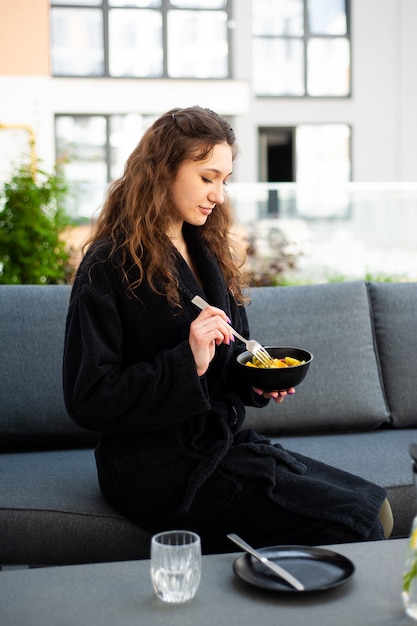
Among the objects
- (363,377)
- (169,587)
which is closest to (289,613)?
(169,587)

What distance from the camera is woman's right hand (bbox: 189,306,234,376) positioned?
178 centimetres

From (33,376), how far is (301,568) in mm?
1288

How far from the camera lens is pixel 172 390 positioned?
5.99 feet

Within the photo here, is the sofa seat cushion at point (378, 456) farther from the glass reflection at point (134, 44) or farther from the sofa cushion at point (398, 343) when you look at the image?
the glass reflection at point (134, 44)

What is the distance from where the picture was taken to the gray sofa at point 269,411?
2049mm

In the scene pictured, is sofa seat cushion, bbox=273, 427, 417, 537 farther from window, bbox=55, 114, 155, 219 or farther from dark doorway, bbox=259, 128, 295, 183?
dark doorway, bbox=259, 128, 295, 183

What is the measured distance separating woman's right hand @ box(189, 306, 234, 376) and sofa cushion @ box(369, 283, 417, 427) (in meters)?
1.13

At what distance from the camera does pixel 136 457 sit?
1.92 m

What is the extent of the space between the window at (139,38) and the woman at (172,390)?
1146 cm

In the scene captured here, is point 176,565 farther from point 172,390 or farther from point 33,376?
point 33,376

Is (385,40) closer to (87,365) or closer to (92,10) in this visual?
(92,10)

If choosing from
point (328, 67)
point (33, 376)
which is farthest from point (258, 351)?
point (328, 67)

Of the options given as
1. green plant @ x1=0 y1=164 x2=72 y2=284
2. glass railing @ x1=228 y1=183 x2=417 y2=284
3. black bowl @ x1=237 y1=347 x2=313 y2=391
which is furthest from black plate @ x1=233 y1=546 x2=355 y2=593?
glass railing @ x1=228 y1=183 x2=417 y2=284

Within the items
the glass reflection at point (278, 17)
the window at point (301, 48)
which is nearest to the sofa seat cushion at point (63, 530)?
the window at point (301, 48)
